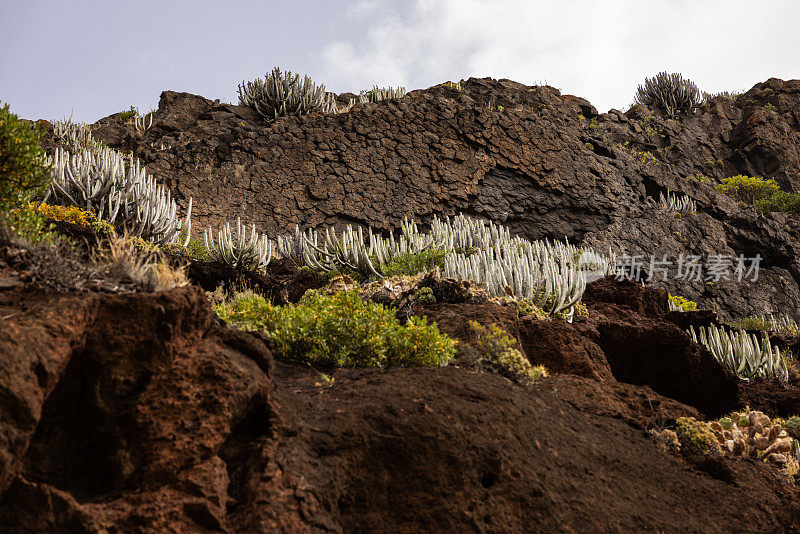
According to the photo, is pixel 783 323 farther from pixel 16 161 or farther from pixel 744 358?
pixel 16 161

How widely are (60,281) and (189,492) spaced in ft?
4.46

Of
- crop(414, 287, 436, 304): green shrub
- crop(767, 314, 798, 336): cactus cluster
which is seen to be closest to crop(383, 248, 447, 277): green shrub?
crop(414, 287, 436, 304): green shrub

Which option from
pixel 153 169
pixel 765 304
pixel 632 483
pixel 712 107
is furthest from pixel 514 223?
pixel 712 107

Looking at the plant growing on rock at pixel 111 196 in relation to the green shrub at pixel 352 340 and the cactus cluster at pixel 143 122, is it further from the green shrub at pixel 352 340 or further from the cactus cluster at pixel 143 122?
the green shrub at pixel 352 340

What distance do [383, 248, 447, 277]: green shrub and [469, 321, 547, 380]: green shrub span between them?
347 cm

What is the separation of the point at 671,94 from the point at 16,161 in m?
23.5

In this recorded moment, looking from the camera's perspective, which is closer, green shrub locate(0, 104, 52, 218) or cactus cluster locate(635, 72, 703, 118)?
green shrub locate(0, 104, 52, 218)

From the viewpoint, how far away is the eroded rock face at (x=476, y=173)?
12.4 metres

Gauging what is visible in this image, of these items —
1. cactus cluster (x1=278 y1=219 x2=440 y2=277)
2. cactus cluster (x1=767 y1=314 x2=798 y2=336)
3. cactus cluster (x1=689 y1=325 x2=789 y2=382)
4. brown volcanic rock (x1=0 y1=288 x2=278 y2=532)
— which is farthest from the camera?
cactus cluster (x1=767 y1=314 x2=798 y2=336)

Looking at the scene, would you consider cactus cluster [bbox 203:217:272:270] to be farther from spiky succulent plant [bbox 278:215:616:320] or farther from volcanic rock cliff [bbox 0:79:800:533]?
spiky succulent plant [bbox 278:215:616:320]

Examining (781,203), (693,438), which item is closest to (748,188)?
(781,203)

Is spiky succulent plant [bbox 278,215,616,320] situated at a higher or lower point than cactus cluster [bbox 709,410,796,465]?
higher

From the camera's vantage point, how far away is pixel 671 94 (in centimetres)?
2316

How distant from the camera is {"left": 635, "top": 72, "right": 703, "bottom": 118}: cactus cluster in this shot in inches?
907
